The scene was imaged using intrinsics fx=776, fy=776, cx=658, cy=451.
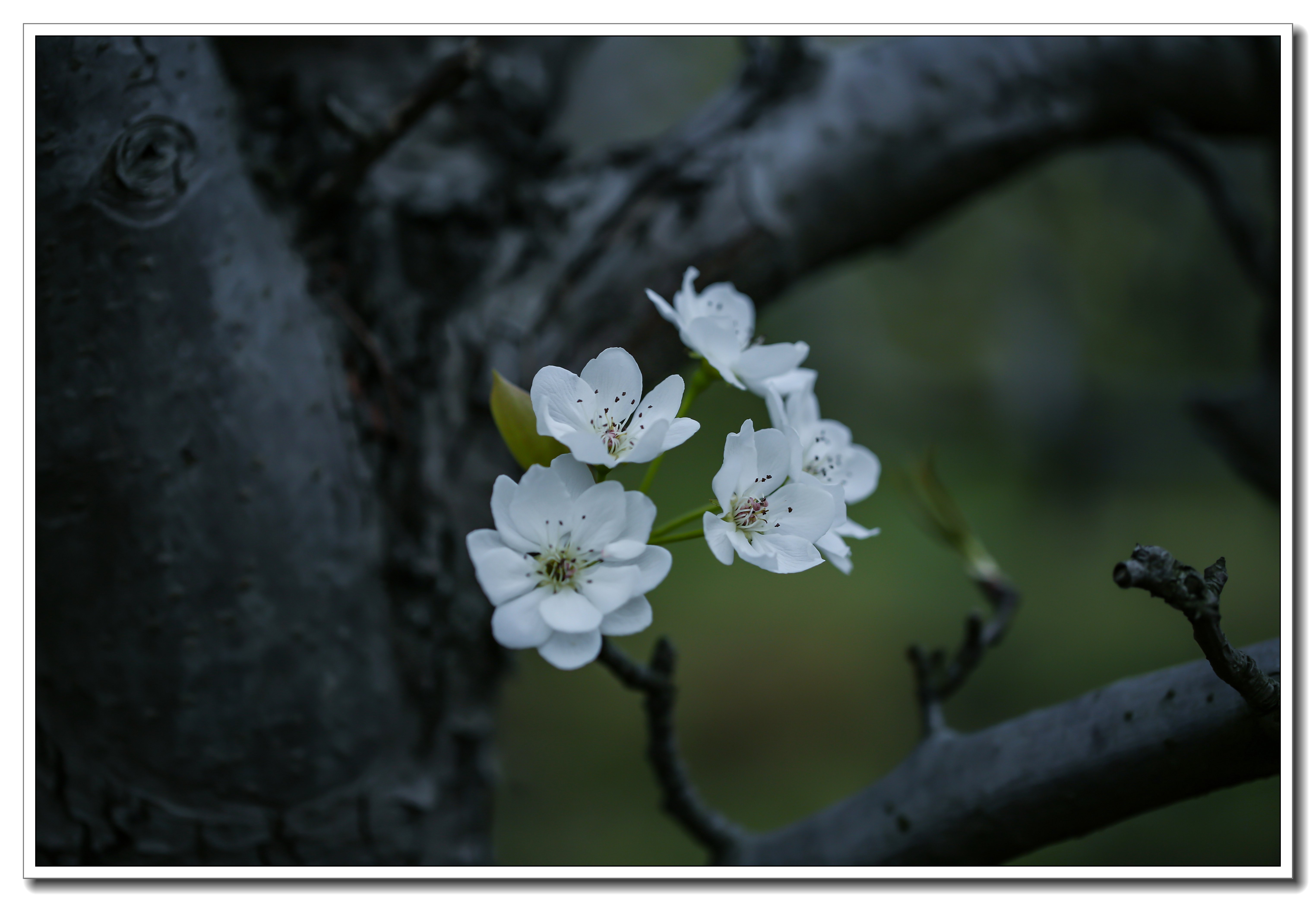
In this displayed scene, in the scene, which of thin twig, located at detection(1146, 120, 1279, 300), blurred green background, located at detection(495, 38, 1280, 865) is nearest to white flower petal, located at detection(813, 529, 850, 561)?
blurred green background, located at detection(495, 38, 1280, 865)

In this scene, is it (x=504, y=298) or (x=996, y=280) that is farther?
(x=996, y=280)

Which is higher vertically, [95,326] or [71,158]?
[71,158]

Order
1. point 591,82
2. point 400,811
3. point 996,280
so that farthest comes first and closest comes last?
1. point 996,280
2. point 591,82
3. point 400,811

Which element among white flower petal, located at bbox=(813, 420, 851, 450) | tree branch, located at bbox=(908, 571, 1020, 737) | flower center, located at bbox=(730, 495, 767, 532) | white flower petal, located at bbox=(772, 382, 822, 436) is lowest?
tree branch, located at bbox=(908, 571, 1020, 737)

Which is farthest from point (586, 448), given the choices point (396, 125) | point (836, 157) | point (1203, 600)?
point (836, 157)

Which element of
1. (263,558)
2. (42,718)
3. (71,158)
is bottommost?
(42,718)

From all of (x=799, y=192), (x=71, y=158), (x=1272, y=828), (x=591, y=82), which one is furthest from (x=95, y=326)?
(x=591, y=82)

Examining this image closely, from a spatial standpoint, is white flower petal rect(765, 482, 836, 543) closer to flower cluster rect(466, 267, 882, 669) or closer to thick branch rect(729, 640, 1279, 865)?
flower cluster rect(466, 267, 882, 669)

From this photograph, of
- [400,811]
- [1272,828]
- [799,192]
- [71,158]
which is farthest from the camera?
[1272,828]
